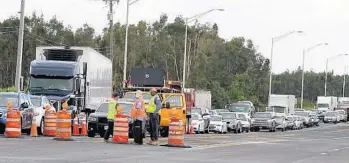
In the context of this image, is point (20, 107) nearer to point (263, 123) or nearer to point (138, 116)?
point (138, 116)

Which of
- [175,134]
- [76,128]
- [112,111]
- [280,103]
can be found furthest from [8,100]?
[280,103]

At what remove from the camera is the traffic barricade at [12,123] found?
25653 mm

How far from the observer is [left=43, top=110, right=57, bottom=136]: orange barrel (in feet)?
94.0

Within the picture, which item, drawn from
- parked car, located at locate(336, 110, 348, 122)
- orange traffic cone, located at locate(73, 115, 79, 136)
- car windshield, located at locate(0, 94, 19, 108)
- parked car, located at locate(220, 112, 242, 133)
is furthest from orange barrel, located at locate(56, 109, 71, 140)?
parked car, located at locate(336, 110, 348, 122)

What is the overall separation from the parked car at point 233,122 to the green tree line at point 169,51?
30.3 m

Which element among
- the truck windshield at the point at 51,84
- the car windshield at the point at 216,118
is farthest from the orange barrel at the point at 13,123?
the car windshield at the point at 216,118

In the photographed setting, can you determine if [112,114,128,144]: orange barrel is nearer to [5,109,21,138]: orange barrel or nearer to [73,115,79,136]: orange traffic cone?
[5,109,21,138]: orange barrel

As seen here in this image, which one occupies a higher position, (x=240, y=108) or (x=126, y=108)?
(x=126, y=108)

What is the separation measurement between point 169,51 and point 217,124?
50301mm

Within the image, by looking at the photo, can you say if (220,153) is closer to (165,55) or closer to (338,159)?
(338,159)

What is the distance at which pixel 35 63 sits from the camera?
33.9 meters

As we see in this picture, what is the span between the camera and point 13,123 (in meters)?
25.8

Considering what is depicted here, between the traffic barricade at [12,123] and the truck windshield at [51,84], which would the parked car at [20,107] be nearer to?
the traffic barricade at [12,123]

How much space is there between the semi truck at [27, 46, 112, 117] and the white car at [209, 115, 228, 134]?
38.6ft
